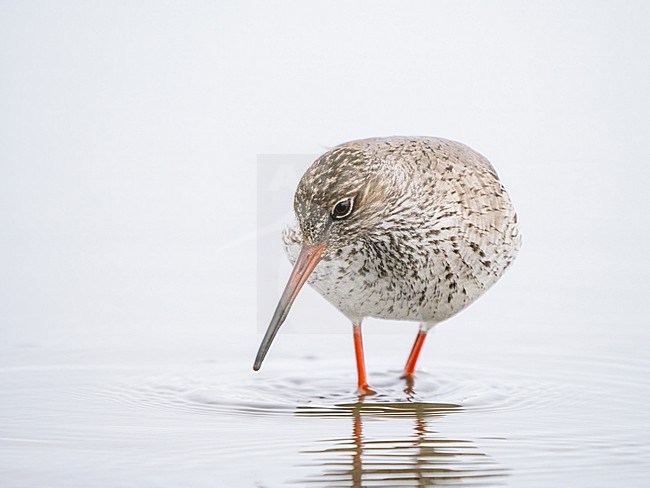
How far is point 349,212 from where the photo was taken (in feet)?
22.6

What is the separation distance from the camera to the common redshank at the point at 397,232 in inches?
271

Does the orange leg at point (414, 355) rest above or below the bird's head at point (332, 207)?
below

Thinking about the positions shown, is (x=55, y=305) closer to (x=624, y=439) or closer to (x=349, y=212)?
(x=349, y=212)

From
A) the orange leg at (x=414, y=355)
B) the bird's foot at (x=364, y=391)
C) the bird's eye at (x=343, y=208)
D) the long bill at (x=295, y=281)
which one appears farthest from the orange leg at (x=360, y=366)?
the bird's eye at (x=343, y=208)

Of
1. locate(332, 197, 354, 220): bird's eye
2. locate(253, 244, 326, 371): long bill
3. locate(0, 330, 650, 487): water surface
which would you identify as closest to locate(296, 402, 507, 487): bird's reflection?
locate(0, 330, 650, 487): water surface

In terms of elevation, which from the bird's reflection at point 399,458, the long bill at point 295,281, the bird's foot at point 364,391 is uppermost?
the long bill at point 295,281

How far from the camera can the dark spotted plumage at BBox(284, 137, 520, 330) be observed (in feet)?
22.6

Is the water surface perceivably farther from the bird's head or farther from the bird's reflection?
the bird's head

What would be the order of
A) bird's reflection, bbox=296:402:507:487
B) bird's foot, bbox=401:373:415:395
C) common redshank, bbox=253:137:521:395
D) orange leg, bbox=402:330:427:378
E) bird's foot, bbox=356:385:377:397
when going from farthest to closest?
orange leg, bbox=402:330:427:378 < bird's foot, bbox=401:373:415:395 < bird's foot, bbox=356:385:377:397 < common redshank, bbox=253:137:521:395 < bird's reflection, bbox=296:402:507:487

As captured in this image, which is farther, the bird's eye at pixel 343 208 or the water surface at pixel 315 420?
the bird's eye at pixel 343 208

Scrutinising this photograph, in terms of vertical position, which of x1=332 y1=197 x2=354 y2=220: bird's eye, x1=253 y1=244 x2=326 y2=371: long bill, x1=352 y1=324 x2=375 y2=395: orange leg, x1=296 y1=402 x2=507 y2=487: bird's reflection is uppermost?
x1=332 y1=197 x2=354 y2=220: bird's eye

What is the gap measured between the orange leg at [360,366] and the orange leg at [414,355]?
329mm

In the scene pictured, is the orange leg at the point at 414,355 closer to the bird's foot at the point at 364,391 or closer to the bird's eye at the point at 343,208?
the bird's foot at the point at 364,391

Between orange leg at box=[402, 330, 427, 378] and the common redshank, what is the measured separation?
364 millimetres
